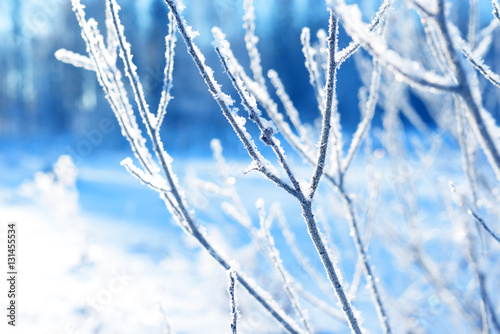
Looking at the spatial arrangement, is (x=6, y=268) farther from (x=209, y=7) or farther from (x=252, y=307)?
(x=209, y=7)

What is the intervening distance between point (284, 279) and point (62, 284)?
4241 mm

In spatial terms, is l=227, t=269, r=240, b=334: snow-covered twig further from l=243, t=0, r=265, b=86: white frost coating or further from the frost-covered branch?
l=243, t=0, r=265, b=86: white frost coating

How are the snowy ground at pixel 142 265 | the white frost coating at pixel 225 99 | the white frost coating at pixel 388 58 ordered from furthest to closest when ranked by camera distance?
the snowy ground at pixel 142 265, the white frost coating at pixel 225 99, the white frost coating at pixel 388 58

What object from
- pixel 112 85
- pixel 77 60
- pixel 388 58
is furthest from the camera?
pixel 77 60

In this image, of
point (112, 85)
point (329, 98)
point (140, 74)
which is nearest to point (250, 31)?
point (112, 85)

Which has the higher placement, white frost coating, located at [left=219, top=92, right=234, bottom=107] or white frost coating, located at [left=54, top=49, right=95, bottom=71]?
white frost coating, located at [left=54, top=49, right=95, bottom=71]

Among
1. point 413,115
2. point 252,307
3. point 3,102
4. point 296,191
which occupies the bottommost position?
point 296,191

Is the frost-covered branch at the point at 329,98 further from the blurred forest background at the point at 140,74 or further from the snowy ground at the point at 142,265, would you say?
the blurred forest background at the point at 140,74

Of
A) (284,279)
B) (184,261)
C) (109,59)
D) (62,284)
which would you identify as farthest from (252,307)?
(109,59)

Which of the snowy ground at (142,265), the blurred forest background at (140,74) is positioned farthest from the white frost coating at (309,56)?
the blurred forest background at (140,74)

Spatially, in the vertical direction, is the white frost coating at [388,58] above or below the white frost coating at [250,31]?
below

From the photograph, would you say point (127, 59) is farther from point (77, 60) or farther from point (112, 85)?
point (77, 60)

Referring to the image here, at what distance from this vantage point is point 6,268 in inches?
175

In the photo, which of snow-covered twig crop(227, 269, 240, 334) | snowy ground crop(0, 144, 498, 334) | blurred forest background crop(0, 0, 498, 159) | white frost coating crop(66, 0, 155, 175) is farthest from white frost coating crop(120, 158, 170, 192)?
blurred forest background crop(0, 0, 498, 159)
